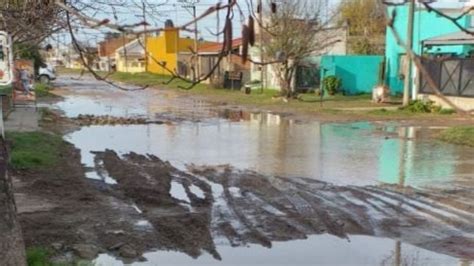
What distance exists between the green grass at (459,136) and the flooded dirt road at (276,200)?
565mm

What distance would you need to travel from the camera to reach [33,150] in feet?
47.8

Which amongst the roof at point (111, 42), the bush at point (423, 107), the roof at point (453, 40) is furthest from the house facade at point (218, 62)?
the roof at point (453, 40)

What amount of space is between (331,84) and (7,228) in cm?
3426

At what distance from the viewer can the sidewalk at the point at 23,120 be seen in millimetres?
19384

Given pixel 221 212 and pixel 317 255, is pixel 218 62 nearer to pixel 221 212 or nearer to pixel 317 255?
pixel 317 255

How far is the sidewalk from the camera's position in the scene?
63.6ft

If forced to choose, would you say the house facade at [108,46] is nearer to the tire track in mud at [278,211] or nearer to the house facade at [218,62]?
the house facade at [218,62]

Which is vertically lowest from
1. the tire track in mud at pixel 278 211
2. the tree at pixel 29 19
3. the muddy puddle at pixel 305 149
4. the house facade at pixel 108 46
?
the muddy puddle at pixel 305 149

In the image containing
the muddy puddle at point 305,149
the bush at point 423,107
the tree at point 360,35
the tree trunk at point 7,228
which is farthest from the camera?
the tree at point 360,35

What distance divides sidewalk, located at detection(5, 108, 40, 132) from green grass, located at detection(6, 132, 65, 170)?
4.74ft

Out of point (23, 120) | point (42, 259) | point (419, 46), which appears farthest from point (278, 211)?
point (419, 46)

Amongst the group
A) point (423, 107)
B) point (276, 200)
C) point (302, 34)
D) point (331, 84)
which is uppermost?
point (302, 34)

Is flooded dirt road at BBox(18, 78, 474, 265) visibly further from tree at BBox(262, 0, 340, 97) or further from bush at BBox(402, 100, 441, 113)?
tree at BBox(262, 0, 340, 97)

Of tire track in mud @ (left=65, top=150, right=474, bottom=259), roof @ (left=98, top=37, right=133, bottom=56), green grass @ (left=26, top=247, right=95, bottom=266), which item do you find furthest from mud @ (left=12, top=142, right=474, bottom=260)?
roof @ (left=98, top=37, right=133, bottom=56)
